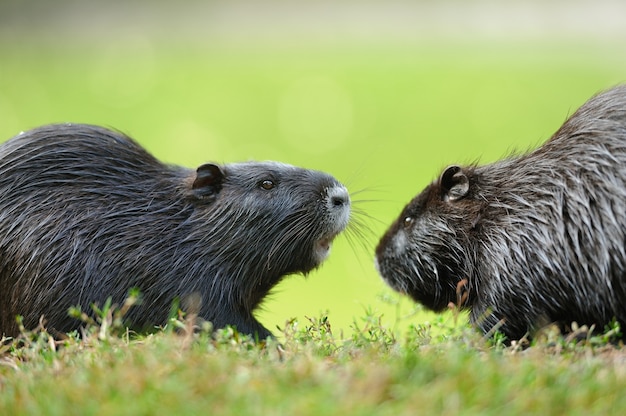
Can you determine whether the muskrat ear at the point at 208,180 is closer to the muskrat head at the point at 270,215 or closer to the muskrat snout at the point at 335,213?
the muskrat head at the point at 270,215

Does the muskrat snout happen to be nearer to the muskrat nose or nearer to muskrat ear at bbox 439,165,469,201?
the muskrat nose

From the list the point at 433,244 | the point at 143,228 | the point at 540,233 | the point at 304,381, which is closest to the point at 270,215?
the point at 143,228

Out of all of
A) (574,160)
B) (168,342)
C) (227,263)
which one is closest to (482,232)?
(574,160)

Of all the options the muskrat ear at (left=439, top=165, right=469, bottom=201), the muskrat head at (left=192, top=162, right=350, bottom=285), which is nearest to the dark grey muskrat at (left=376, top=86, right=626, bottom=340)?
the muskrat ear at (left=439, top=165, right=469, bottom=201)

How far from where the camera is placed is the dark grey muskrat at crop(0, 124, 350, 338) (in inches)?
186

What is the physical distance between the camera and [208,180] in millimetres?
5156

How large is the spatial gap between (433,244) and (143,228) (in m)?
1.82

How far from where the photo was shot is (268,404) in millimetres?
2781

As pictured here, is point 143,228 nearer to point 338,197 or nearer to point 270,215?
point 270,215

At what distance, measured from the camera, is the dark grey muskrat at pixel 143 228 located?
15.5 feet

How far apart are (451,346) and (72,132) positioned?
2.87m

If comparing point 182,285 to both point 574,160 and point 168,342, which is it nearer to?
point 168,342

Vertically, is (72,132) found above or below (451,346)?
above

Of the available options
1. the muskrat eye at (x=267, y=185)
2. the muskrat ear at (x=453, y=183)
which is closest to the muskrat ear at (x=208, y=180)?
the muskrat eye at (x=267, y=185)
